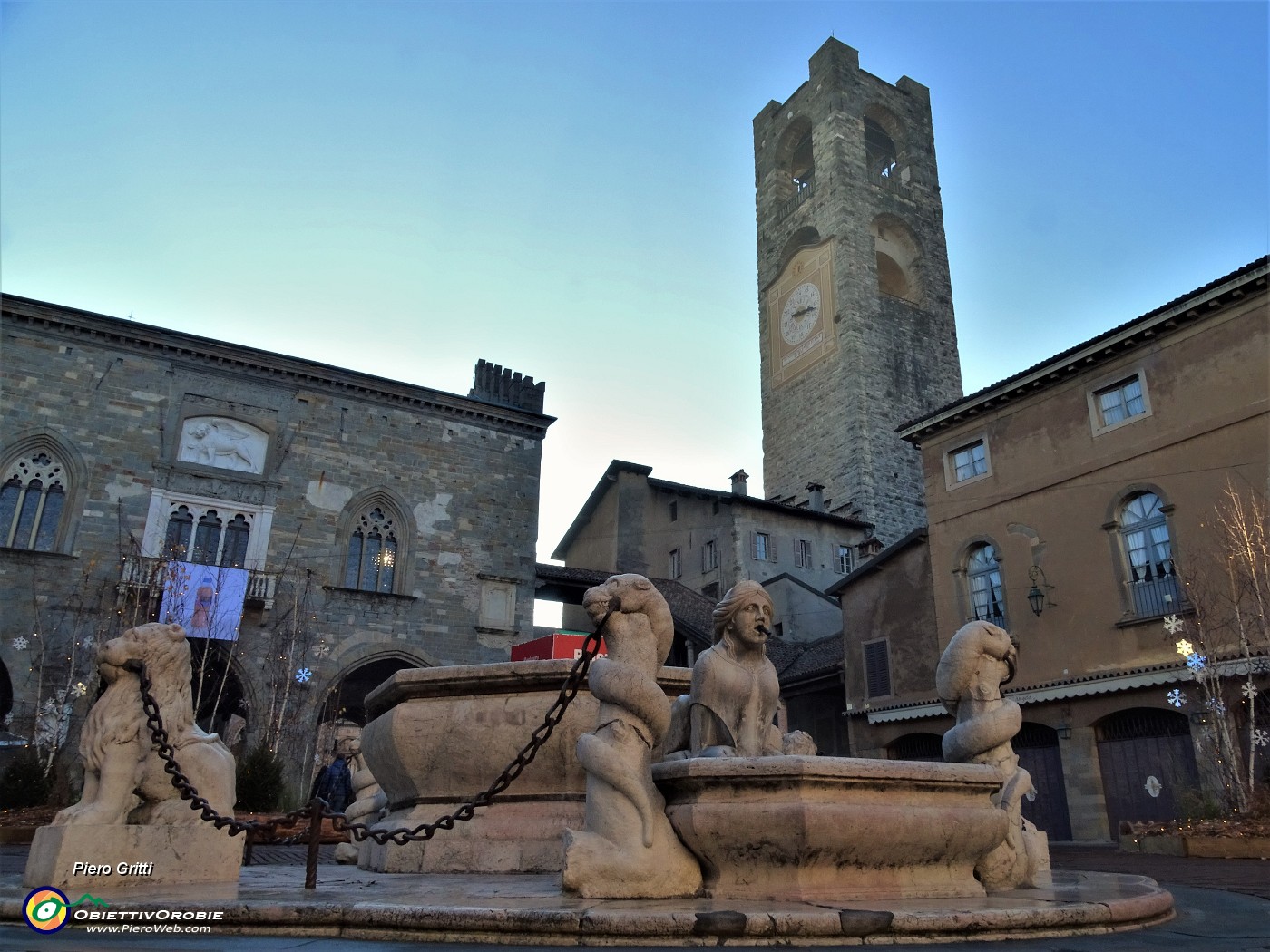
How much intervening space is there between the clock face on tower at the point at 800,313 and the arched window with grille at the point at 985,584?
23403 mm

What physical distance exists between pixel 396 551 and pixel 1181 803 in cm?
1990

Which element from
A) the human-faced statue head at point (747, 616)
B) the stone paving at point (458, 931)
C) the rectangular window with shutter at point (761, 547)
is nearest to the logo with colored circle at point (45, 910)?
the stone paving at point (458, 931)

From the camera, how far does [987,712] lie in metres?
5.37

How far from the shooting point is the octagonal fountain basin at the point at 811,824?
3.77 meters

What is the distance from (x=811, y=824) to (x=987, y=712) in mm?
2116

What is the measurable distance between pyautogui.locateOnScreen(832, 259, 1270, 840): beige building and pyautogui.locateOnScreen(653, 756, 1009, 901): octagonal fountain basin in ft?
41.2

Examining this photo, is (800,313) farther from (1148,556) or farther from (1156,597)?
(1156,597)

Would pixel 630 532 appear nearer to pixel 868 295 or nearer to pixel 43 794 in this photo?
pixel 868 295

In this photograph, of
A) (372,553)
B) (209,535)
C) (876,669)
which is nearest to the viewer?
(876,669)

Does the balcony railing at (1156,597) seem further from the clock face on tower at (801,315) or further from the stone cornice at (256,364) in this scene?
the clock face on tower at (801,315)

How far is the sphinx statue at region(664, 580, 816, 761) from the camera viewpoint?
454cm

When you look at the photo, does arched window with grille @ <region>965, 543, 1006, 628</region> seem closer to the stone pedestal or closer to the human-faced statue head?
the human-faced statue head

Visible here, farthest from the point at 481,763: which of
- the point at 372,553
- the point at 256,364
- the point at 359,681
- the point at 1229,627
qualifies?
the point at 256,364

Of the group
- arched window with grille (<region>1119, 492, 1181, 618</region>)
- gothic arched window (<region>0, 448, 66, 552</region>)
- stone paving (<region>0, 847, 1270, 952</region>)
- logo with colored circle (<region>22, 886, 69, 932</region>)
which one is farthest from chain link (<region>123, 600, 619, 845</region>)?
gothic arched window (<region>0, 448, 66, 552</region>)
